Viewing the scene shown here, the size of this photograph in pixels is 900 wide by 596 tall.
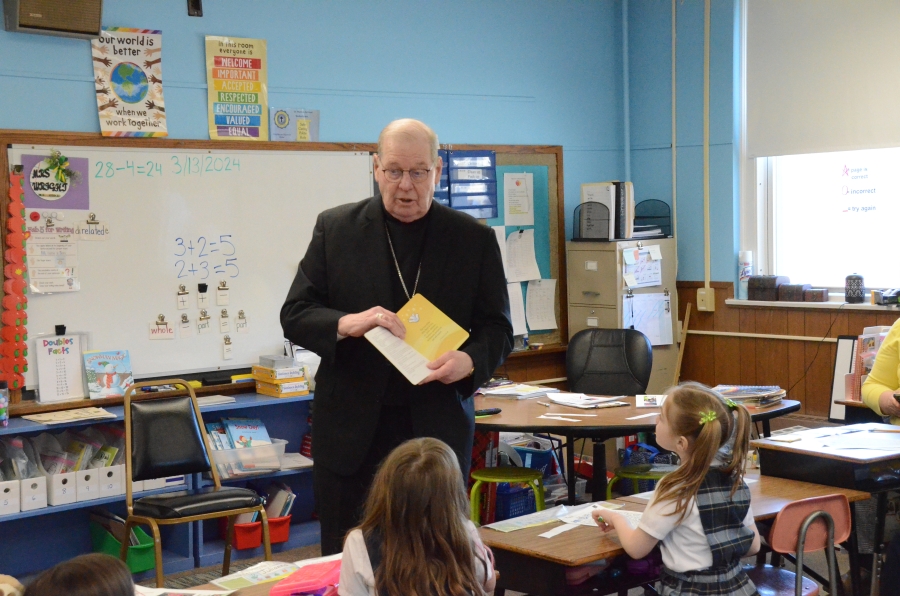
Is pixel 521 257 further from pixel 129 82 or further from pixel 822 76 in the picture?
pixel 129 82

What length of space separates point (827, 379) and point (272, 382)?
3107 mm

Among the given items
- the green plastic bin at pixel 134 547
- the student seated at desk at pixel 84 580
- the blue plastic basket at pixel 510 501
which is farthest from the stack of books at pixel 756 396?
the student seated at desk at pixel 84 580

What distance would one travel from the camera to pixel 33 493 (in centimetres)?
397

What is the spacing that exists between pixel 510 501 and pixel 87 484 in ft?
6.45

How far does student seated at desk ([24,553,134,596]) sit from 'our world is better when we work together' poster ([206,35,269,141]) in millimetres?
3477

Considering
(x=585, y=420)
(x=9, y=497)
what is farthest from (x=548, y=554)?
(x=9, y=497)

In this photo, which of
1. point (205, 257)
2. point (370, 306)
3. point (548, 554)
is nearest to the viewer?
point (370, 306)

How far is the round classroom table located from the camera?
3.75 metres

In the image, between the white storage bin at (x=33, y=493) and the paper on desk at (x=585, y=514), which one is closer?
the paper on desk at (x=585, y=514)

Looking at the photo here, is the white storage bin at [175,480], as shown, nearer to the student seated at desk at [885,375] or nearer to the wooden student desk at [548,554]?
the wooden student desk at [548,554]

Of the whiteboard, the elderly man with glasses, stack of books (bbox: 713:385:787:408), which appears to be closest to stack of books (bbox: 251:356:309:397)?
the whiteboard

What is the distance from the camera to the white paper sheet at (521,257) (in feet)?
19.1

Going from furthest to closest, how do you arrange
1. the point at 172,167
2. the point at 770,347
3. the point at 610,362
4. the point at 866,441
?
the point at 770,347 → the point at 610,362 → the point at 172,167 → the point at 866,441

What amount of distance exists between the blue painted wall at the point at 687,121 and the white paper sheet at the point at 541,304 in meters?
0.87
